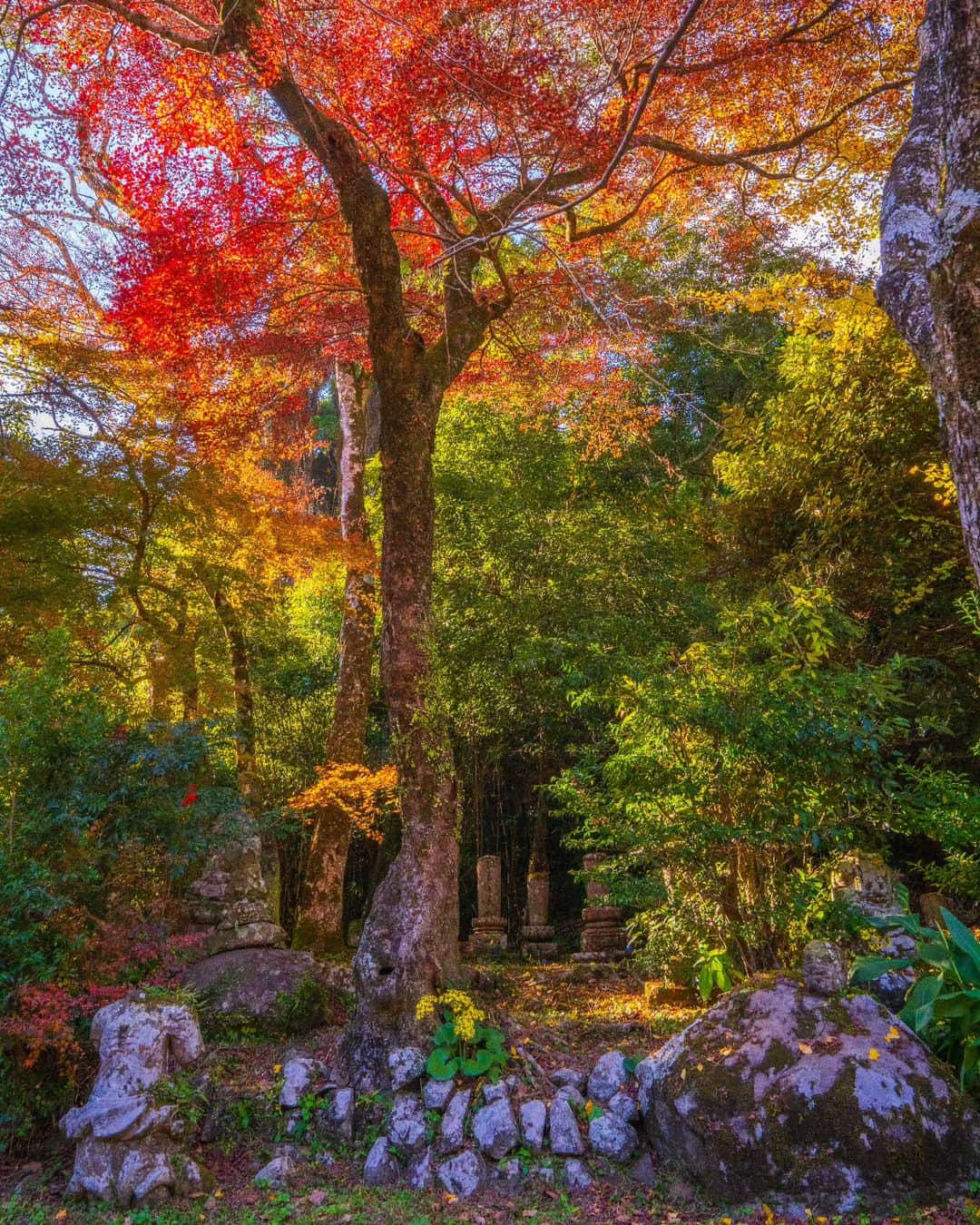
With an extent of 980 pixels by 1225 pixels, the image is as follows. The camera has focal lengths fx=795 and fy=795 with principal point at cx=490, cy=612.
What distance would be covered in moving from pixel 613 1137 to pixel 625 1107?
14 cm

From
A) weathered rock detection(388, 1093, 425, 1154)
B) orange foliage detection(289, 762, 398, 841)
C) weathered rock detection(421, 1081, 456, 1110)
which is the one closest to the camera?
weathered rock detection(388, 1093, 425, 1154)

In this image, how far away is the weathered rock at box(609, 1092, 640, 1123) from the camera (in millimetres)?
3727

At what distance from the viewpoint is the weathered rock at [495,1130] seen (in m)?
3.75

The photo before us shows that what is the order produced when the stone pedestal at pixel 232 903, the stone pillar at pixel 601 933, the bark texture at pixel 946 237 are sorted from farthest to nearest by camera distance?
the stone pillar at pixel 601 933 < the stone pedestal at pixel 232 903 < the bark texture at pixel 946 237

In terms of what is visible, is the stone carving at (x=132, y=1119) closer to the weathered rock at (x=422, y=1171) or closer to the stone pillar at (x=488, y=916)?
the weathered rock at (x=422, y=1171)

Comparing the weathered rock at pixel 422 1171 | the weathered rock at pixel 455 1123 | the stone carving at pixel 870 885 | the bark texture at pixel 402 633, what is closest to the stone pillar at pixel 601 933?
the stone carving at pixel 870 885

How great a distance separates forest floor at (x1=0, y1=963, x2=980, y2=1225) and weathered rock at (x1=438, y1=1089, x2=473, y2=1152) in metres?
0.24

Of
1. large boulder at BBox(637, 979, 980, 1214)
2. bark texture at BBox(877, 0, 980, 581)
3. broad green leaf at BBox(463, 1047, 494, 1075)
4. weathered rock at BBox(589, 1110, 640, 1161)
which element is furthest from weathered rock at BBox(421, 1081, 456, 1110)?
bark texture at BBox(877, 0, 980, 581)

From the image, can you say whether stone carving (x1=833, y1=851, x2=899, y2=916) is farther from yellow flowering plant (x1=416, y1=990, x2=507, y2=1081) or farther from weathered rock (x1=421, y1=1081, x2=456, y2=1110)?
weathered rock (x1=421, y1=1081, x2=456, y2=1110)

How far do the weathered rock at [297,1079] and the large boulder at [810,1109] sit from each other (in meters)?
1.91

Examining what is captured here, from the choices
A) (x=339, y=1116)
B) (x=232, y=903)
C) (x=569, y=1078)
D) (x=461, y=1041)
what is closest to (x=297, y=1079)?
(x=339, y=1116)

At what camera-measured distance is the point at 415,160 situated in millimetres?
6254

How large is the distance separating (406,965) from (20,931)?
2.04 metres

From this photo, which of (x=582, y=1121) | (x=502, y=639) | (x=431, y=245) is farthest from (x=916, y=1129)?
(x=431, y=245)
